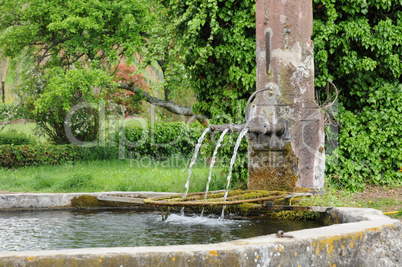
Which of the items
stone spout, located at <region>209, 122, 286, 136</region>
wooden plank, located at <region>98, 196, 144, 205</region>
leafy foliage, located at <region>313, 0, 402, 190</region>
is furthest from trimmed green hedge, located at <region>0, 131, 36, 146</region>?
stone spout, located at <region>209, 122, 286, 136</region>

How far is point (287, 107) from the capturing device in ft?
18.6

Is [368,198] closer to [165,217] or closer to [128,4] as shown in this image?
[165,217]

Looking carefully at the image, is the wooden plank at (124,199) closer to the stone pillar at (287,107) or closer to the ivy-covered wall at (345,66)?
the stone pillar at (287,107)

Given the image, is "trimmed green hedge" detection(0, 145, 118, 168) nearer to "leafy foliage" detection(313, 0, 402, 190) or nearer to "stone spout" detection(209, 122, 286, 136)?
"leafy foliage" detection(313, 0, 402, 190)

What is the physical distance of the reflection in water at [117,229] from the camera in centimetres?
380

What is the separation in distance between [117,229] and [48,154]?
10.6 m

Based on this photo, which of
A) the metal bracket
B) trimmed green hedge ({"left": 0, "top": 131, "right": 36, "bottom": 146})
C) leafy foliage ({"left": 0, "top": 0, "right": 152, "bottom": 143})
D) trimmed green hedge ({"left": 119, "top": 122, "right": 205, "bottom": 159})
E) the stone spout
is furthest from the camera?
trimmed green hedge ({"left": 119, "top": 122, "right": 205, "bottom": 159})

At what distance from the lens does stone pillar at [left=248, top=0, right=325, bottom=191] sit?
561cm

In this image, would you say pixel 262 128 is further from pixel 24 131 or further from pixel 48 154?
pixel 24 131

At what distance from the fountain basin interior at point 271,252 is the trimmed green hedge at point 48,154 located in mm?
11990

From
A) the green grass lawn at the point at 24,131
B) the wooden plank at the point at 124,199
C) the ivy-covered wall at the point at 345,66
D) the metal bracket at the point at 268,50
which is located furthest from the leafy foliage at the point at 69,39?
the metal bracket at the point at 268,50

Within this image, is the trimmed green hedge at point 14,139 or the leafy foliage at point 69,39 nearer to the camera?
the leafy foliage at point 69,39

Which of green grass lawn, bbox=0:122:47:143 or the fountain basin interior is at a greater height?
green grass lawn, bbox=0:122:47:143

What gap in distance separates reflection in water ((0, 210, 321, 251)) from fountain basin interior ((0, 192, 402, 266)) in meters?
1.05
